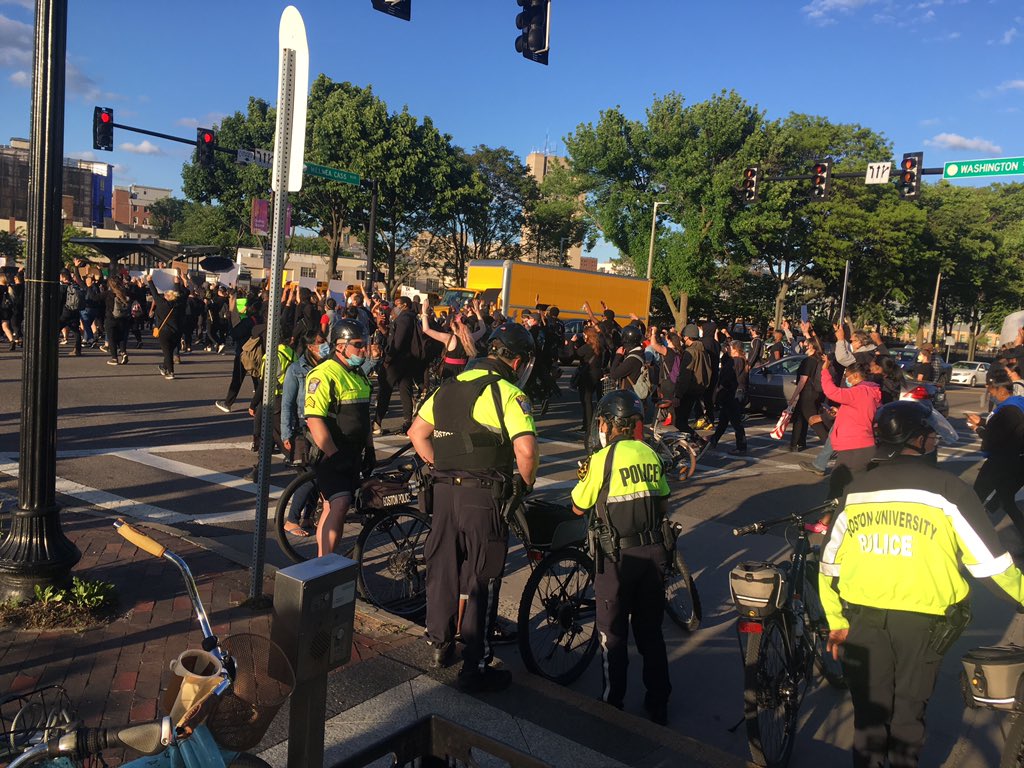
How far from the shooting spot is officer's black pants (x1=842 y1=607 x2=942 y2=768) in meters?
3.25

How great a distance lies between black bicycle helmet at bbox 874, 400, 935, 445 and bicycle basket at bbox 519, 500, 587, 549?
1.90 meters

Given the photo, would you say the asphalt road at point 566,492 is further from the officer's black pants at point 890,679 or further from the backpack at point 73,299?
the backpack at point 73,299

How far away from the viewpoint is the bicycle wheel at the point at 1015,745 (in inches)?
132

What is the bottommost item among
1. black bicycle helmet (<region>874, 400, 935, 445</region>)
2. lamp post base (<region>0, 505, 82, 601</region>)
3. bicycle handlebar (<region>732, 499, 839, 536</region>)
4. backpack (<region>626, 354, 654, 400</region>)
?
lamp post base (<region>0, 505, 82, 601</region>)

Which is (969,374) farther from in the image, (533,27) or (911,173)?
(533,27)

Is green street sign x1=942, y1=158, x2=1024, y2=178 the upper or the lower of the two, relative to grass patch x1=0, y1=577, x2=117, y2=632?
upper

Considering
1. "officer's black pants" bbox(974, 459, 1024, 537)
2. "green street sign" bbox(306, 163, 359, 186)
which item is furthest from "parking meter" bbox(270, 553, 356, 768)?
"green street sign" bbox(306, 163, 359, 186)

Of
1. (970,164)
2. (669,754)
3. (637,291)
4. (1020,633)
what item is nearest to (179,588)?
(669,754)

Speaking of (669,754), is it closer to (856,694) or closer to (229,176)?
(856,694)

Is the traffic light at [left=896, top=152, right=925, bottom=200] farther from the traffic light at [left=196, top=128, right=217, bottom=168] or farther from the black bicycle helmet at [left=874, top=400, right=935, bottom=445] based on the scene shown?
the black bicycle helmet at [left=874, top=400, right=935, bottom=445]

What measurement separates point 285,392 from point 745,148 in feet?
123

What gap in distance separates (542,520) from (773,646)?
145cm

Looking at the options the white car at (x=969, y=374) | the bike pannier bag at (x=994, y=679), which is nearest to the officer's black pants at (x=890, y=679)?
the bike pannier bag at (x=994, y=679)

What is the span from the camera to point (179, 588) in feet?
17.8
